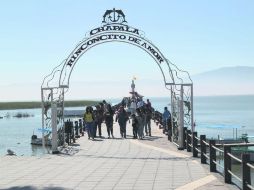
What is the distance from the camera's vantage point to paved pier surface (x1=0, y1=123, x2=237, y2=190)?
1288 centimetres

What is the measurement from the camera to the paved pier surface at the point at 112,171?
12.9m

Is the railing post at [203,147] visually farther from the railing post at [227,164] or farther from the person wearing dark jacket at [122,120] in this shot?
the person wearing dark jacket at [122,120]

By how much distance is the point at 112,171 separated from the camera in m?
15.3

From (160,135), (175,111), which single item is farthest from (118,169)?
(160,135)

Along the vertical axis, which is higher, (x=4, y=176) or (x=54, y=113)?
(x=54, y=113)

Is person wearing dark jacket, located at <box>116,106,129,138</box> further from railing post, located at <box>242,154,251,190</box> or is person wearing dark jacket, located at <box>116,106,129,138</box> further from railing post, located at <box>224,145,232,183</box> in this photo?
railing post, located at <box>242,154,251,190</box>

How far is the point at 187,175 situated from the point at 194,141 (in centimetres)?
462

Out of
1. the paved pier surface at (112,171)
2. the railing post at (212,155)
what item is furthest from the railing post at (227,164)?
the railing post at (212,155)

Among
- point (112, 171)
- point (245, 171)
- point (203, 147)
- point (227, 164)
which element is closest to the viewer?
point (245, 171)

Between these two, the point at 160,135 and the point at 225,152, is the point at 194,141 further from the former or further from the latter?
the point at 160,135

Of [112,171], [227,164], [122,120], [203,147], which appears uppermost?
[122,120]

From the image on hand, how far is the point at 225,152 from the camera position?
12953 mm

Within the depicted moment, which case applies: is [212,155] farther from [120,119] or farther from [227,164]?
[120,119]

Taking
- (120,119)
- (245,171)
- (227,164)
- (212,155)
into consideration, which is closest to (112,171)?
(212,155)
